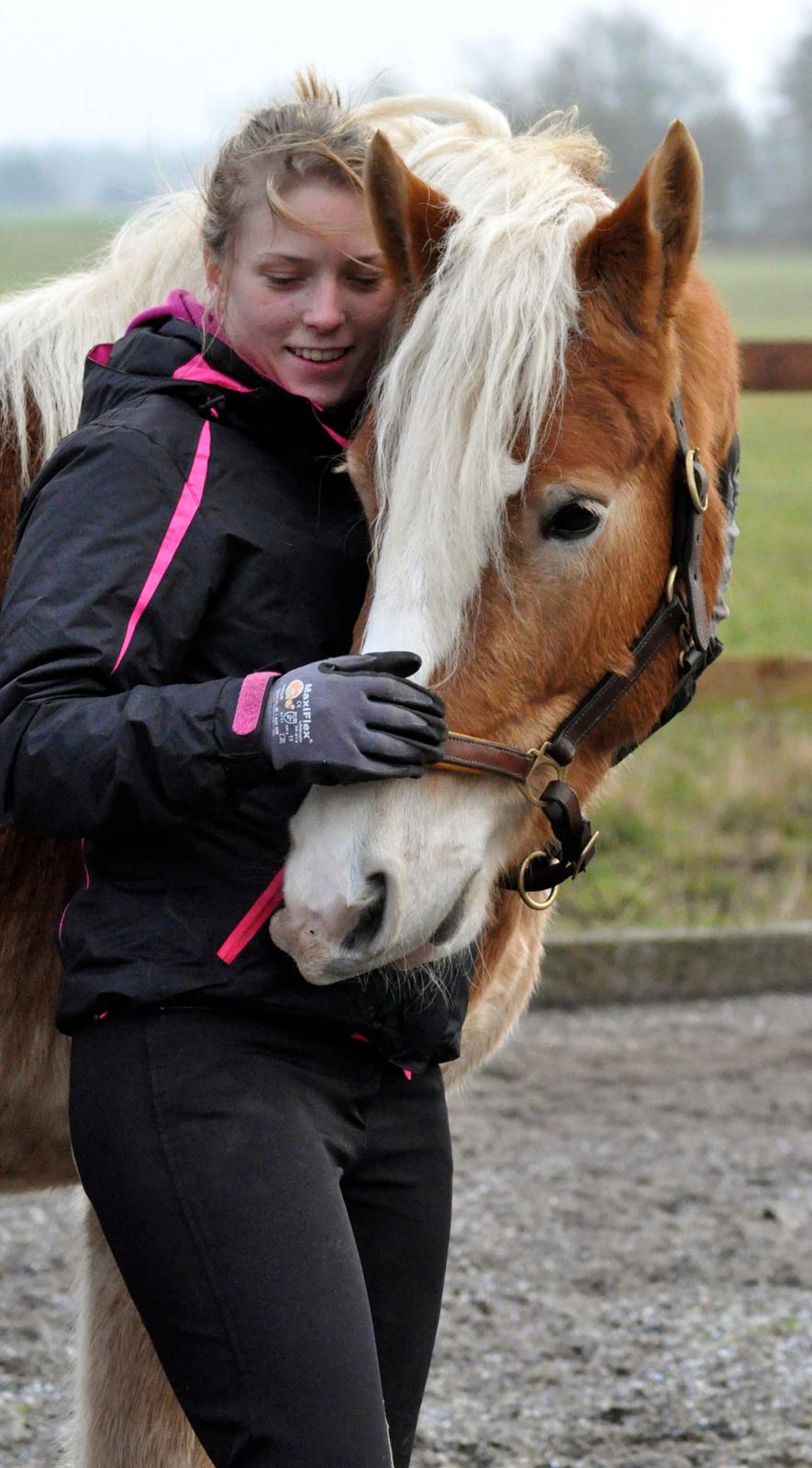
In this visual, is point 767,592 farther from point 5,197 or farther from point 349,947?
point 5,197

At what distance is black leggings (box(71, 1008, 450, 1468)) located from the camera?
4.83 feet

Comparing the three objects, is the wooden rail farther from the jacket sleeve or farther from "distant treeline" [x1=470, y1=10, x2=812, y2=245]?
"distant treeline" [x1=470, y1=10, x2=812, y2=245]

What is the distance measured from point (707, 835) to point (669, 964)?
0.90 m

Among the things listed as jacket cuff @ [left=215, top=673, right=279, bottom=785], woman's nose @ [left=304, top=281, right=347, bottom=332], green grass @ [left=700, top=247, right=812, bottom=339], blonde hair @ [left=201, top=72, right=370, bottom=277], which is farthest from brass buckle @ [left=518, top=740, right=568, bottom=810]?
green grass @ [left=700, top=247, right=812, bottom=339]

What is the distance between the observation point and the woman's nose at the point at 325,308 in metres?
1.73

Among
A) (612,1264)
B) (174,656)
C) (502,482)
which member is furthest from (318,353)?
(612,1264)

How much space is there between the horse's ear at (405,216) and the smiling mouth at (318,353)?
10 centimetres

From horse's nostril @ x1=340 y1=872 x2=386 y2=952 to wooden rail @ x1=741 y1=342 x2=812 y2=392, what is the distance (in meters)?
4.14

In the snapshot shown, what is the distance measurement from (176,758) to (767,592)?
8701 millimetres

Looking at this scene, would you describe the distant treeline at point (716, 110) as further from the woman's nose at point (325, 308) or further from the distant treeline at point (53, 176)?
the woman's nose at point (325, 308)

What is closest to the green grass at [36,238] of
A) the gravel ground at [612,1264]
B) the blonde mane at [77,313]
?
the gravel ground at [612,1264]

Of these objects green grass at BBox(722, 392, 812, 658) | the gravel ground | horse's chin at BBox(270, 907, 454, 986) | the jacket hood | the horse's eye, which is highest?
the jacket hood

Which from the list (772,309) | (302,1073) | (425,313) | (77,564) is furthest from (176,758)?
(772,309)

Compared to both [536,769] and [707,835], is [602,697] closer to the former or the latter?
[536,769]
